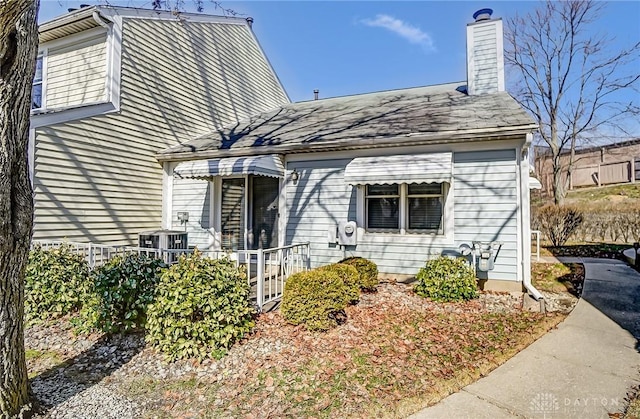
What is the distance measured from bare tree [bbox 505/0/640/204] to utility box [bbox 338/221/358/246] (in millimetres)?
16214

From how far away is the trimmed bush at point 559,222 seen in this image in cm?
1554

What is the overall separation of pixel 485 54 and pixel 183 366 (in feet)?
40.6

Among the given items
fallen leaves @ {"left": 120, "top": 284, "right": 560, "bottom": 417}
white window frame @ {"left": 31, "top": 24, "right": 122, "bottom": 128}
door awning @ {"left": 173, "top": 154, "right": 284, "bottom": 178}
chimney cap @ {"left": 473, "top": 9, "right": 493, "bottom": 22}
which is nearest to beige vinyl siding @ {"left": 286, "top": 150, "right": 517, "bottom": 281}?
door awning @ {"left": 173, "top": 154, "right": 284, "bottom": 178}

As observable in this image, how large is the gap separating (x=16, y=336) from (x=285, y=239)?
710 centimetres

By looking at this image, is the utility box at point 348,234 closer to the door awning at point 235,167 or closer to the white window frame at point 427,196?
the white window frame at point 427,196

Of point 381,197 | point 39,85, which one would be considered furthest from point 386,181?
point 39,85

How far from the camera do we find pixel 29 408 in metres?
3.75

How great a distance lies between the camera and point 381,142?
899 cm

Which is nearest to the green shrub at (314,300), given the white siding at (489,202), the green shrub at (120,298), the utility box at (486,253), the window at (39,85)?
the green shrub at (120,298)

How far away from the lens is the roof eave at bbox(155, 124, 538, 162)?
25.4ft

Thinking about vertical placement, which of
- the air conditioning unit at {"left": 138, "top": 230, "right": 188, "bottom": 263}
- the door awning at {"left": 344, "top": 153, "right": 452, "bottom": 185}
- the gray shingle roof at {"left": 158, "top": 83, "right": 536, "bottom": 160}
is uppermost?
the gray shingle roof at {"left": 158, "top": 83, "right": 536, "bottom": 160}

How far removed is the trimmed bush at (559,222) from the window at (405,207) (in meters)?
10.2

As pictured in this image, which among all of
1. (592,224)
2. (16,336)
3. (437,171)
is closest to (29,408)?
(16,336)

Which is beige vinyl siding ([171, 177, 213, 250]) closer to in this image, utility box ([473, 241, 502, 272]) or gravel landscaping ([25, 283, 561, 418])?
gravel landscaping ([25, 283, 561, 418])
